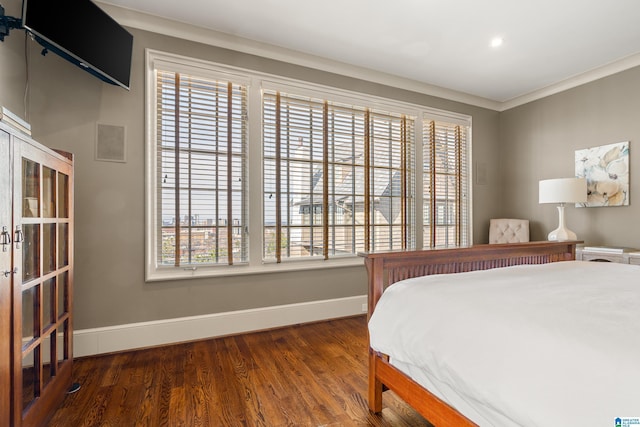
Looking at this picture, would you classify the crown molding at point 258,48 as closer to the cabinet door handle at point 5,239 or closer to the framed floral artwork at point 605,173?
the framed floral artwork at point 605,173

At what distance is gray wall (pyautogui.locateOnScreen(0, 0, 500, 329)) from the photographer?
2369 mm

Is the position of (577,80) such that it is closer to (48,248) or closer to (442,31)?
(442,31)

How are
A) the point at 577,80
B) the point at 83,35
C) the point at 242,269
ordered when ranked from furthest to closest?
the point at 577,80 → the point at 242,269 → the point at 83,35

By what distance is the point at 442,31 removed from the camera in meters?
2.87

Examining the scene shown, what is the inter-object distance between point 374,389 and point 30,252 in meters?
1.88

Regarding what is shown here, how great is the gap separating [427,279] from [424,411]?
1.95 ft

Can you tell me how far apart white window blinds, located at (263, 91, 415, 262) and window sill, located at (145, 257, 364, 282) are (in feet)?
0.29

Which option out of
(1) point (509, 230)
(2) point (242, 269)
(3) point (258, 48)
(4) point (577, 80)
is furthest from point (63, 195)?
(4) point (577, 80)

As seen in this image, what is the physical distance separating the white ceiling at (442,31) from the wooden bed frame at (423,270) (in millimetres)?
1914

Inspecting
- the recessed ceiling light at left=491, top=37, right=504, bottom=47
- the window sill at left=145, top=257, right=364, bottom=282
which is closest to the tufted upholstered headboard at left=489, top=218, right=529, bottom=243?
the window sill at left=145, top=257, right=364, bottom=282

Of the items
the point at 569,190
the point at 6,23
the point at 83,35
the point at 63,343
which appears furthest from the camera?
the point at 569,190

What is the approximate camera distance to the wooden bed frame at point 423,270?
4.36ft

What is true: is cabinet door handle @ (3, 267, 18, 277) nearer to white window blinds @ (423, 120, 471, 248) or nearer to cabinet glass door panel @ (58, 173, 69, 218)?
cabinet glass door panel @ (58, 173, 69, 218)

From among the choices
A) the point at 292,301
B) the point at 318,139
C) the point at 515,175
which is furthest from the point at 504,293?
the point at 515,175
